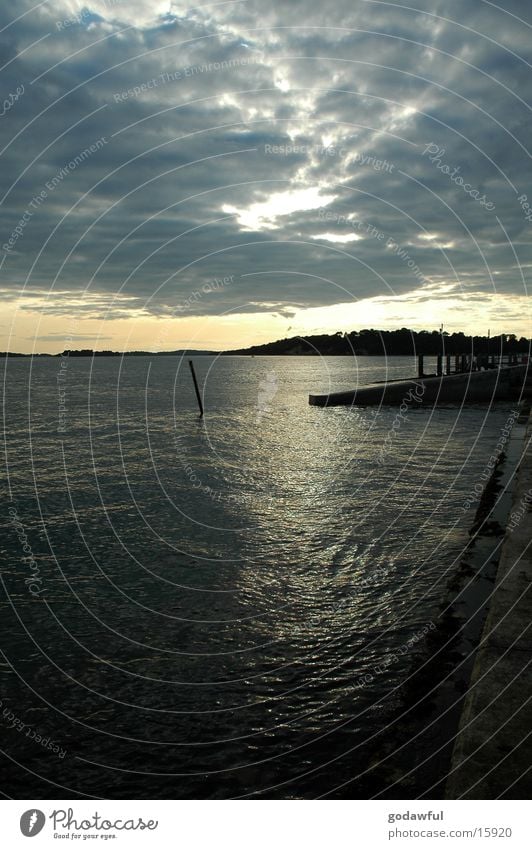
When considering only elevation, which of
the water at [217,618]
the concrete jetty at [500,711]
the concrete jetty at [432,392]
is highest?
the concrete jetty at [432,392]

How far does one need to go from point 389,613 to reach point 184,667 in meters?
3.53

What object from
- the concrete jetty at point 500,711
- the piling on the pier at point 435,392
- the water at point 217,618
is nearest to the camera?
the concrete jetty at point 500,711

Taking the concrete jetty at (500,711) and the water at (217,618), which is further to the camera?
the water at (217,618)

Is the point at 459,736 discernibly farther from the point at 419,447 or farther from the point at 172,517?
the point at 419,447

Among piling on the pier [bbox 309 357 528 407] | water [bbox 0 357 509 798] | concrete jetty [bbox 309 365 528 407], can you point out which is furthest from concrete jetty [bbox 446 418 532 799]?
piling on the pier [bbox 309 357 528 407]

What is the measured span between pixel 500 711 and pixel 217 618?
5.60 m

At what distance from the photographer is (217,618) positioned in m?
9.76

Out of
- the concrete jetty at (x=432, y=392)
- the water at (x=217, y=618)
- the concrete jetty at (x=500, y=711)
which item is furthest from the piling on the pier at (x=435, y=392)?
the concrete jetty at (x=500, y=711)

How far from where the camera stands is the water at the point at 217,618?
625 centimetres

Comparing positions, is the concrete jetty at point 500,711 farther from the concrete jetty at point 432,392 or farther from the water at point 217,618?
the concrete jetty at point 432,392

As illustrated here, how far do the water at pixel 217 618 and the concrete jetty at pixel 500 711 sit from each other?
1335mm

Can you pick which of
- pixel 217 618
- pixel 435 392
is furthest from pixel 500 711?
pixel 435 392

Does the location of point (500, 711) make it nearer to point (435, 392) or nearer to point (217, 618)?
point (217, 618)

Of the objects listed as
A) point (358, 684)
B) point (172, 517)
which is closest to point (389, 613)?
point (358, 684)
